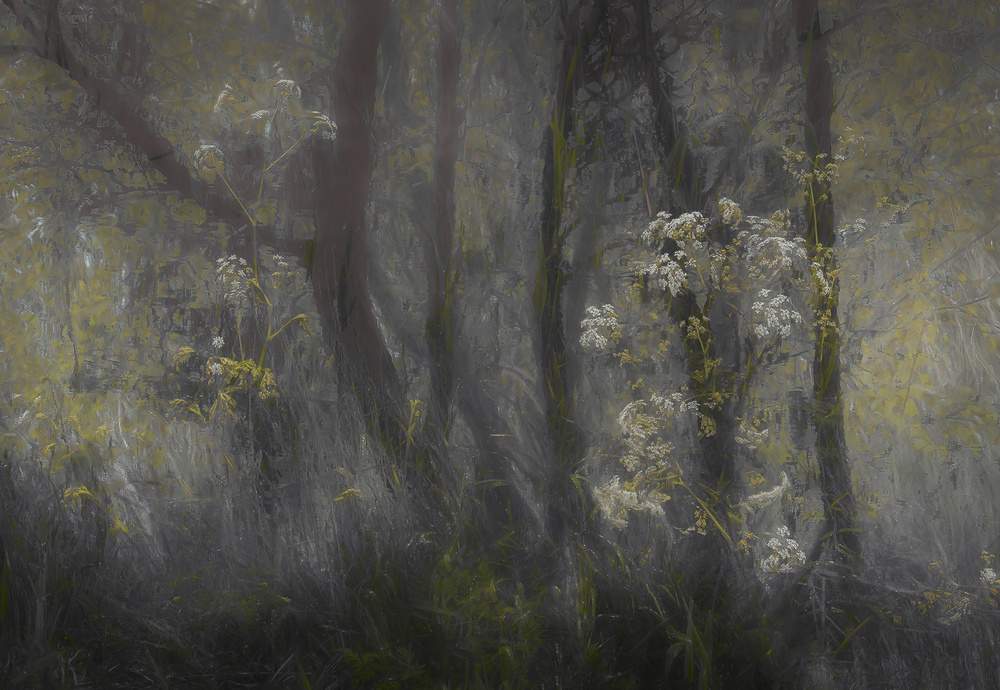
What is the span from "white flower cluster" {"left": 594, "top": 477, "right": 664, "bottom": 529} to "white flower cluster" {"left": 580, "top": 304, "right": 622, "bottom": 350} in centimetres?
44

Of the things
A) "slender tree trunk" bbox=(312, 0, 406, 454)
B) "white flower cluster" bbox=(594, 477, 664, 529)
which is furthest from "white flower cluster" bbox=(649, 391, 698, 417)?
"slender tree trunk" bbox=(312, 0, 406, 454)

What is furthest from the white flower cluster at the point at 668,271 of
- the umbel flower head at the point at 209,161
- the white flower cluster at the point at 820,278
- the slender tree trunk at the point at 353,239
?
the umbel flower head at the point at 209,161

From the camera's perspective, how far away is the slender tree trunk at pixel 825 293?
186 cm

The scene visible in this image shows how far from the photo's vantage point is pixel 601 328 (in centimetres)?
195

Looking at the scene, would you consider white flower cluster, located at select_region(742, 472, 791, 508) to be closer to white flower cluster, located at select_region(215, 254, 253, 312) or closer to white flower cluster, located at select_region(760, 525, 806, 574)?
white flower cluster, located at select_region(760, 525, 806, 574)

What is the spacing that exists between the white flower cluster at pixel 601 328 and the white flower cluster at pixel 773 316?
42cm

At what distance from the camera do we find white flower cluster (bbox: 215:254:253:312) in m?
→ 2.02

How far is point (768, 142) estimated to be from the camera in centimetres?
189

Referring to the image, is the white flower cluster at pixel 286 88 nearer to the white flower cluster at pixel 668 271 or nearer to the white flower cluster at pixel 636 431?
the white flower cluster at pixel 668 271

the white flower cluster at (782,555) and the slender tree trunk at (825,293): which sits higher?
the slender tree trunk at (825,293)

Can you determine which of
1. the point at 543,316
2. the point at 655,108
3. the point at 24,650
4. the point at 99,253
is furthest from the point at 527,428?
the point at 24,650

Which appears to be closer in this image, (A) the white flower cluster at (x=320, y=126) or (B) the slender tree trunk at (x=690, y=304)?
(B) the slender tree trunk at (x=690, y=304)

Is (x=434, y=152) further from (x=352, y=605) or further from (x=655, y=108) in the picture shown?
(x=352, y=605)

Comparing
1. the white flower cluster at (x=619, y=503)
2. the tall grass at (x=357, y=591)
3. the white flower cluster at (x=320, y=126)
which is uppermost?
the white flower cluster at (x=320, y=126)
